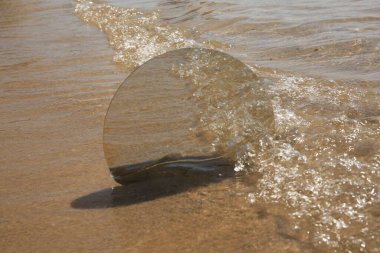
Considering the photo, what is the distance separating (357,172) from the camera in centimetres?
214

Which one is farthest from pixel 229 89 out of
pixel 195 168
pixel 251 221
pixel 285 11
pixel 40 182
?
pixel 285 11

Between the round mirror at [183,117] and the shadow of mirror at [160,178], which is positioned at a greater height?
the round mirror at [183,117]

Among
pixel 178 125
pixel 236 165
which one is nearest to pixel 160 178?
pixel 178 125

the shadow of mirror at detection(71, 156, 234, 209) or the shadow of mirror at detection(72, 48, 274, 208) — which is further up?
the shadow of mirror at detection(72, 48, 274, 208)

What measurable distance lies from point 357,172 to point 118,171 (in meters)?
1.17

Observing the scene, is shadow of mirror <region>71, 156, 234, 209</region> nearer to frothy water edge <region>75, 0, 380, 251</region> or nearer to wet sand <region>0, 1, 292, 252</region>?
wet sand <region>0, 1, 292, 252</region>

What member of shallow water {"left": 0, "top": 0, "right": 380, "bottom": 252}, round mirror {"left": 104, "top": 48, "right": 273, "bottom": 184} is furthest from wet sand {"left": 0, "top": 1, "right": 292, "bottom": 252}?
round mirror {"left": 104, "top": 48, "right": 273, "bottom": 184}

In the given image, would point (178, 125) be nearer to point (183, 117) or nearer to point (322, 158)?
point (183, 117)

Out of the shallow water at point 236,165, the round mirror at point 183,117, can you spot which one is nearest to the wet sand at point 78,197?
the shallow water at point 236,165

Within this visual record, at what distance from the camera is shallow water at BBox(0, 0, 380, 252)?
5.98ft

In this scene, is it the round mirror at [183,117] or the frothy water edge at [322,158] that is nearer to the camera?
the frothy water edge at [322,158]

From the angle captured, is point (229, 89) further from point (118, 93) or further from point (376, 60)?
point (376, 60)

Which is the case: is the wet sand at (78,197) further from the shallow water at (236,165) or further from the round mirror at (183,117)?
the round mirror at (183,117)

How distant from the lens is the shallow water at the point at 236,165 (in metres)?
1.82
